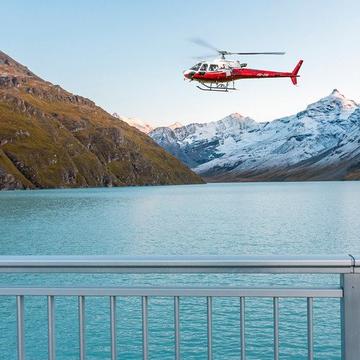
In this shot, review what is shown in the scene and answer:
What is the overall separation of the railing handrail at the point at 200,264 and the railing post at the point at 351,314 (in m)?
0.10

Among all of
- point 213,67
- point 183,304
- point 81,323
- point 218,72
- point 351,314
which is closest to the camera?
point 351,314

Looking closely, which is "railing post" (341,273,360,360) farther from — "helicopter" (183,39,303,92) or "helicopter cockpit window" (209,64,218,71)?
"helicopter cockpit window" (209,64,218,71)

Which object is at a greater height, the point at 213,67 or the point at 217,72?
the point at 213,67

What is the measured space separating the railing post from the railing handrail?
10 cm

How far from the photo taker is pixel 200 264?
4.98 meters

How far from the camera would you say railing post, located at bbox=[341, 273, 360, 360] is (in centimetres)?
496

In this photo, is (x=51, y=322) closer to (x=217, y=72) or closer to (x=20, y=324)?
(x=20, y=324)

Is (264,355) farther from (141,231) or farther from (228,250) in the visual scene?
(141,231)

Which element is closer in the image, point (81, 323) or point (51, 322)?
point (81, 323)

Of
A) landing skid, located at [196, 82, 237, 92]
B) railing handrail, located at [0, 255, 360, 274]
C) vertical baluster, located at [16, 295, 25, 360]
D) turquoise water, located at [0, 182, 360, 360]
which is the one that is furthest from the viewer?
landing skid, located at [196, 82, 237, 92]

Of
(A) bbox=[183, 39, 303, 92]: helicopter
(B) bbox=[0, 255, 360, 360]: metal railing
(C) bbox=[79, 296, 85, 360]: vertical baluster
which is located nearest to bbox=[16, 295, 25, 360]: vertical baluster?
(B) bbox=[0, 255, 360, 360]: metal railing

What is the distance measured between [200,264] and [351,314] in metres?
1.33

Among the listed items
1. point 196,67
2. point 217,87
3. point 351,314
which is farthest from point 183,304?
point 351,314

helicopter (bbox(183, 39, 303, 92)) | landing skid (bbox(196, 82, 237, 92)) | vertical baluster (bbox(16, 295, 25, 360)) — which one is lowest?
vertical baluster (bbox(16, 295, 25, 360))
